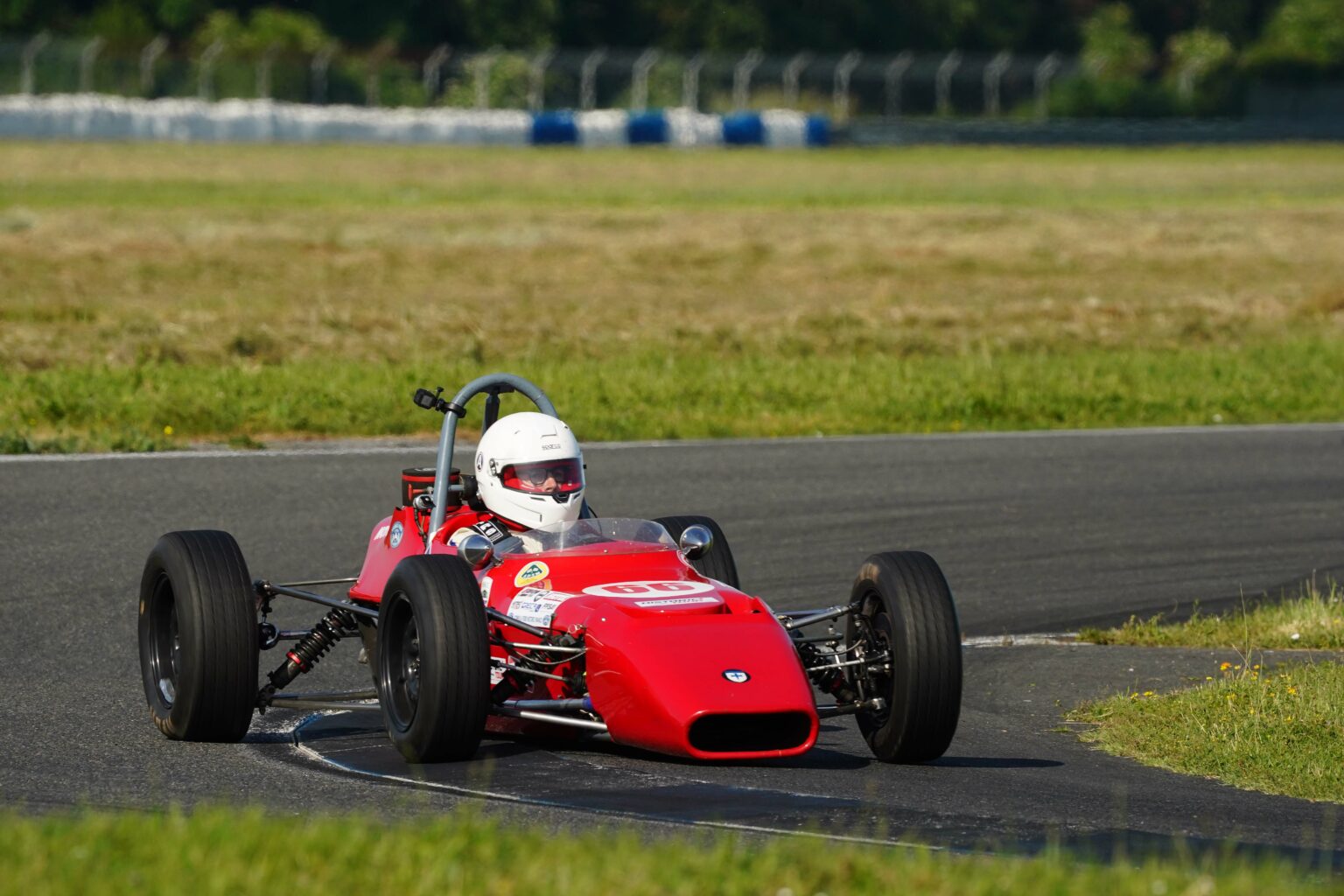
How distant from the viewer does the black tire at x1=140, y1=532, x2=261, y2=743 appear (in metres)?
7.45

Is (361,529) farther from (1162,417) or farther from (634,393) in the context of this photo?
(1162,417)

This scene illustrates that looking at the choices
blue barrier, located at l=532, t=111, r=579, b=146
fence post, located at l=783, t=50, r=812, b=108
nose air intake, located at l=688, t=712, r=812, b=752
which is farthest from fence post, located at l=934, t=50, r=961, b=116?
nose air intake, located at l=688, t=712, r=812, b=752

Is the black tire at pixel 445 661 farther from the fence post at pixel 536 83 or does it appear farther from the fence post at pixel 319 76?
the fence post at pixel 319 76

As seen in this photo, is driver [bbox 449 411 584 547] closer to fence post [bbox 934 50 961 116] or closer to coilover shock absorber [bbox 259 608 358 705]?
coilover shock absorber [bbox 259 608 358 705]

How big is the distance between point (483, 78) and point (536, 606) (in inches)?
2628

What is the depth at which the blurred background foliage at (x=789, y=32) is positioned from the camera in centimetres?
7762

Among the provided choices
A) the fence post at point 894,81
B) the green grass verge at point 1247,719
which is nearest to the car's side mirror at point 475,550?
the green grass verge at point 1247,719

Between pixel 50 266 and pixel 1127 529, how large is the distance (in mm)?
17023

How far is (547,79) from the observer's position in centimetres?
7562

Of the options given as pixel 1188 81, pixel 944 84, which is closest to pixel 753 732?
pixel 944 84

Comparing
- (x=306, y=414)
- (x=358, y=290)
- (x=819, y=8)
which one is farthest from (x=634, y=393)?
(x=819, y=8)

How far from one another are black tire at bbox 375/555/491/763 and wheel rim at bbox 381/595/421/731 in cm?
9

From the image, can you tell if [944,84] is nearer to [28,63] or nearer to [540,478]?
[28,63]

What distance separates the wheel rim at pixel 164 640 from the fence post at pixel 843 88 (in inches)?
2632
